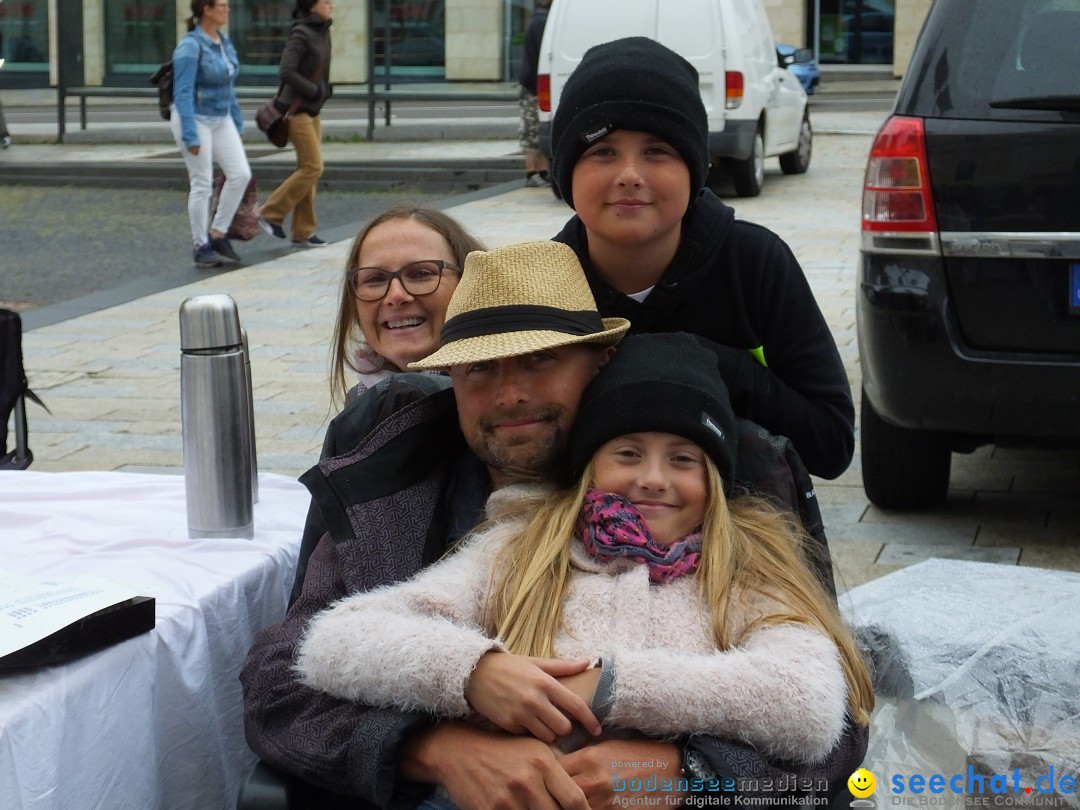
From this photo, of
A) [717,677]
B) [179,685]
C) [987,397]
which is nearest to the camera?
[717,677]

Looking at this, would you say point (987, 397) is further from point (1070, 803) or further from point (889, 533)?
point (1070, 803)

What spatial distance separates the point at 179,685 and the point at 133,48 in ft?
66.8

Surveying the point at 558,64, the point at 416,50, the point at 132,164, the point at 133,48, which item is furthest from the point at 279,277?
the point at 416,50

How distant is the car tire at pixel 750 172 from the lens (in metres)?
13.6

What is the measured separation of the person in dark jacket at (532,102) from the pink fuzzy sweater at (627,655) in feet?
39.9

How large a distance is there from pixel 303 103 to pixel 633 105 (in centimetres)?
941

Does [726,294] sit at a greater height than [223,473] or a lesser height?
greater

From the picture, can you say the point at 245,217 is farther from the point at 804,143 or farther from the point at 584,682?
the point at 584,682

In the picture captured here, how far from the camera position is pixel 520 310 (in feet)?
7.84

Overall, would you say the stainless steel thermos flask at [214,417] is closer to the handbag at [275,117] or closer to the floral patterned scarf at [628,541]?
the floral patterned scarf at [628,541]

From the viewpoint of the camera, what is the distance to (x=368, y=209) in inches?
569

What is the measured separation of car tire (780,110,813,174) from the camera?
1559 centimetres

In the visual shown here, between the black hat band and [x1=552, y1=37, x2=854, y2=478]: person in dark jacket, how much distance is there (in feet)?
0.67

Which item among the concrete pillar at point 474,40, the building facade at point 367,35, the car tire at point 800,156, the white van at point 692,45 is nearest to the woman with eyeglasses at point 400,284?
the white van at point 692,45
